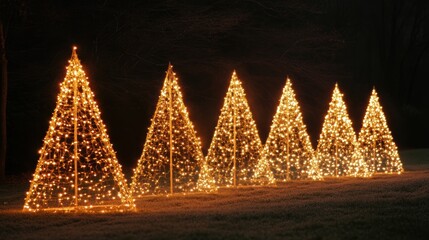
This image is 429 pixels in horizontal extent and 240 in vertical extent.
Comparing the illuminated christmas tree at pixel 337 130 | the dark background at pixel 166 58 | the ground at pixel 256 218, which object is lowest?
the ground at pixel 256 218

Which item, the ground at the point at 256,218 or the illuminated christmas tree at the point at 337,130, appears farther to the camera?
the illuminated christmas tree at the point at 337,130

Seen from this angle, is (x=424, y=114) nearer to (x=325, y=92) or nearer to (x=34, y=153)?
(x=325, y=92)

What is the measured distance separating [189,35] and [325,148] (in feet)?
27.8

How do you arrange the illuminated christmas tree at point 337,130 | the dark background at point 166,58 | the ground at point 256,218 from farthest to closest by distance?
the dark background at point 166,58
the illuminated christmas tree at point 337,130
the ground at point 256,218

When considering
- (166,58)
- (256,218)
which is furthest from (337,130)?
(256,218)

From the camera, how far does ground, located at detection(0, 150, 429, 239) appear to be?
32.3 ft

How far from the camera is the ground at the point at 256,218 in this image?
9859 millimetres

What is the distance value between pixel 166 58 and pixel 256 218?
15.3 m

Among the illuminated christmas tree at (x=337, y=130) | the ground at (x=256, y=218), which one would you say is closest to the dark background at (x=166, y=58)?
the illuminated christmas tree at (x=337, y=130)

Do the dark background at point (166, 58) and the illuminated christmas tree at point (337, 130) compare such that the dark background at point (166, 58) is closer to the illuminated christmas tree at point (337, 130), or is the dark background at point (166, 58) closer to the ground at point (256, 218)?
the illuminated christmas tree at point (337, 130)

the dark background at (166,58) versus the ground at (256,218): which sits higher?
the dark background at (166,58)

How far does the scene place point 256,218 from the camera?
11133 mm

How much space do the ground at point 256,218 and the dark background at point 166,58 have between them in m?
8.03

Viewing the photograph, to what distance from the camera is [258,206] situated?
1294 centimetres
